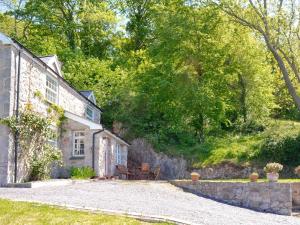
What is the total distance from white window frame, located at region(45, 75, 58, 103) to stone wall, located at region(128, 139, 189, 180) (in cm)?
947

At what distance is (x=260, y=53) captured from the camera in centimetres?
3438

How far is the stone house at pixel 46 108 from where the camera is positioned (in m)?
18.6

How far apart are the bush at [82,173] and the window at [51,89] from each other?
13.1ft

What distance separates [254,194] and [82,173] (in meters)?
9.47

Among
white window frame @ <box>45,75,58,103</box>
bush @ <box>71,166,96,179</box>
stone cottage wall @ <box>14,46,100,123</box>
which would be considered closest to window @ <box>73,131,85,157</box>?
bush @ <box>71,166,96,179</box>

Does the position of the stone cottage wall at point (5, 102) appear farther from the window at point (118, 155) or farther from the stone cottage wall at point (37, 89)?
the window at point (118, 155)

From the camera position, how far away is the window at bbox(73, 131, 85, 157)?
974 inches

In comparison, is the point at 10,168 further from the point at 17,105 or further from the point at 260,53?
the point at 260,53

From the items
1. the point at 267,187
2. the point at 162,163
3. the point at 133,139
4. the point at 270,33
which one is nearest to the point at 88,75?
the point at 133,139

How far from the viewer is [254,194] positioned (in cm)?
1902

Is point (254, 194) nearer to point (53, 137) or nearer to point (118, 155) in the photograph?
point (53, 137)

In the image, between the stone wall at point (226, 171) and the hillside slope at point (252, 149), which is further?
the stone wall at point (226, 171)

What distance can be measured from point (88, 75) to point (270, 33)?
17.1 meters

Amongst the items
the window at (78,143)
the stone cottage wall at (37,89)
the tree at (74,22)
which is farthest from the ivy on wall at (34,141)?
the tree at (74,22)
